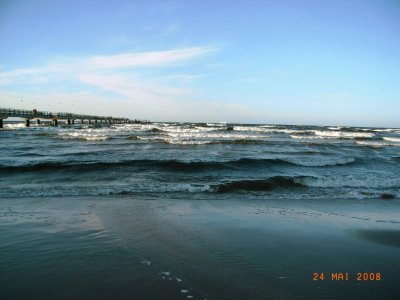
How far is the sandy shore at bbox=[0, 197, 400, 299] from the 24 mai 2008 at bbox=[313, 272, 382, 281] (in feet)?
0.08

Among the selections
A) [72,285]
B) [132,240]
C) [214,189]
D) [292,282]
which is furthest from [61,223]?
[214,189]

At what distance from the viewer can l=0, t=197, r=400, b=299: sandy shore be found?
3500 millimetres

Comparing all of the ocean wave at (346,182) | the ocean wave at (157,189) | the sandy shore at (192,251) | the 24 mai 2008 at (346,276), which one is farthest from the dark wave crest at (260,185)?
the 24 mai 2008 at (346,276)

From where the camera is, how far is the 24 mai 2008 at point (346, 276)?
153 inches

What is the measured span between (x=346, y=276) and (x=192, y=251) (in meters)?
2.19

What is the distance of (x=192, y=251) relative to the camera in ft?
15.2

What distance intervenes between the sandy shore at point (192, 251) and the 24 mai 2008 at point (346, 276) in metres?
0.03

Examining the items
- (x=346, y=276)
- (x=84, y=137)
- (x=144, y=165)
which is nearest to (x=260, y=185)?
(x=144, y=165)

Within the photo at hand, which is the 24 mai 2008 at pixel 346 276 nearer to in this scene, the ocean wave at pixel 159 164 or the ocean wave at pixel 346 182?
the ocean wave at pixel 346 182

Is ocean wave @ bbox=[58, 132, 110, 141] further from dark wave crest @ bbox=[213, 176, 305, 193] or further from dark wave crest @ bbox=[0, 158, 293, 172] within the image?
dark wave crest @ bbox=[213, 176, 305, 193]

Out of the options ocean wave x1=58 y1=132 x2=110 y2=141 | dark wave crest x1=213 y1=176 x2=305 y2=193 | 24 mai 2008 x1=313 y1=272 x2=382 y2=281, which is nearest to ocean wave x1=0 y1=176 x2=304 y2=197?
dark wave crest x1=213 y1=176 x2=305 y2=193

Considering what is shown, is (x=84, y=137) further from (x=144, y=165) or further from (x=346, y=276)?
(x=346, y=276)

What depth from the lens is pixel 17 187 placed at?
9.66 meters

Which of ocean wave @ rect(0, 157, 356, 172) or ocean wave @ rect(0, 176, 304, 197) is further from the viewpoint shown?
ocean wave @ rect(0, 157, 356, 172)
